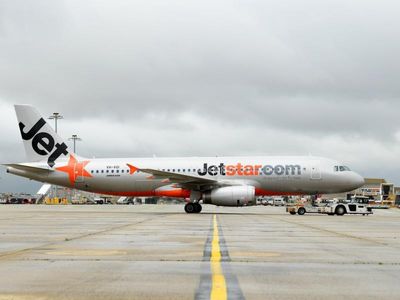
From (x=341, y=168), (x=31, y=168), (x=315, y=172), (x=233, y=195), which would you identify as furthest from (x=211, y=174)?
(x=31, y=168)

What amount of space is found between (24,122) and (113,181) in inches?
343

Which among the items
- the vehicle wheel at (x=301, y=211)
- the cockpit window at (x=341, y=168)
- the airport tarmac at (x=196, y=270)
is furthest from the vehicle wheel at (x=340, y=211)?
the airport tarmac at (x=196, y=270)

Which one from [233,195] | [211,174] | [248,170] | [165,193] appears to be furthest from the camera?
[165,193]

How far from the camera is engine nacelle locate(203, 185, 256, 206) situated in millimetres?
33719

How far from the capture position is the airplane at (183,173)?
116 ft

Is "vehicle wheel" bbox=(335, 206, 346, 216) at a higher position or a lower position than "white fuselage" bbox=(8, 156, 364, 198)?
lower

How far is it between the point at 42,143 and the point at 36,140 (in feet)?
1.70

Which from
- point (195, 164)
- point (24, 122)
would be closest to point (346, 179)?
point (195, 164)

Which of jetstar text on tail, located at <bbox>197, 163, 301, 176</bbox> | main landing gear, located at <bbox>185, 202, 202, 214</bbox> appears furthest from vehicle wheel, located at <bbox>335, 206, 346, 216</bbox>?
main landing gear, located at <bbox>185, 202, 202, 214</bbox>

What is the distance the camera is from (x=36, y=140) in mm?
40469

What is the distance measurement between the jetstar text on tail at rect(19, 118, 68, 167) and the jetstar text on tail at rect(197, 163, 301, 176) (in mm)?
11500

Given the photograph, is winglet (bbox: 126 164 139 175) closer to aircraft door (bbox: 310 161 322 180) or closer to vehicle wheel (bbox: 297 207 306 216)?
vehicle wheel (bbox: 297 207 306 216)

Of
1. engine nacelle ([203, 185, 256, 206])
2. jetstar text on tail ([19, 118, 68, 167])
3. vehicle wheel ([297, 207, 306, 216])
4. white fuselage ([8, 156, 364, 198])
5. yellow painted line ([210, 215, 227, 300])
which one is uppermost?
jetstar text on tail ([19, 118, 68, 167])

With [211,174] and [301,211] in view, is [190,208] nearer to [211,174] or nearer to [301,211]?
[211,174]
